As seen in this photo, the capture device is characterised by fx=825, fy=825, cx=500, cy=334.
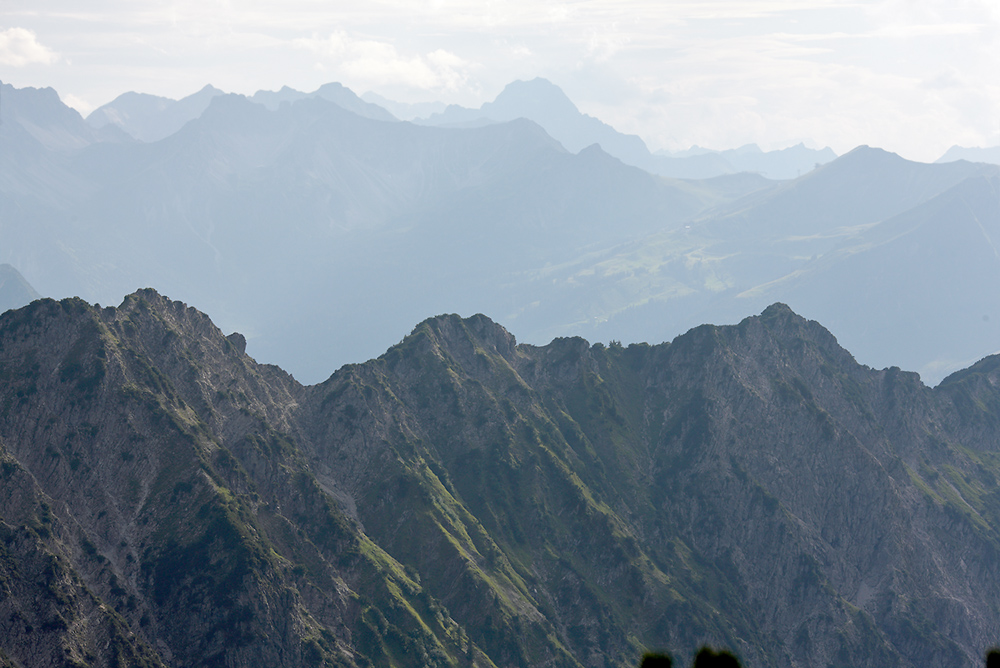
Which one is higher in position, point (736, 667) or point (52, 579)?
point (52, 579)

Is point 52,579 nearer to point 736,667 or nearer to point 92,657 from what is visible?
point 92,657

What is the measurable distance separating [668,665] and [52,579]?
202 m

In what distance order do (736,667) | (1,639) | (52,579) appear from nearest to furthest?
(736,667) < (1,639) < (52,579)

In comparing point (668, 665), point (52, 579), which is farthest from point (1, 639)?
point (668, 665)

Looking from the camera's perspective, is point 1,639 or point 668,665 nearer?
point 668,665

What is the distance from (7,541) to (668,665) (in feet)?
684

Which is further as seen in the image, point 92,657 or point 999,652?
point 92,657

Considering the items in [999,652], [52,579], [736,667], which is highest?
[52,579]

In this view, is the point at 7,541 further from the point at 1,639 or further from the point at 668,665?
the point at 668,665

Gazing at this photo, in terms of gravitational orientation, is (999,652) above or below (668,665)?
below

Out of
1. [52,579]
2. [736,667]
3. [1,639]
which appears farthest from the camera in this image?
[52,579]

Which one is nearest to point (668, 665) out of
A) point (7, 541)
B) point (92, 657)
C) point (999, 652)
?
point (999, 652)

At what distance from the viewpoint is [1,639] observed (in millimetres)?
183750

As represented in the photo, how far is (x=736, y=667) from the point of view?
117 feet
